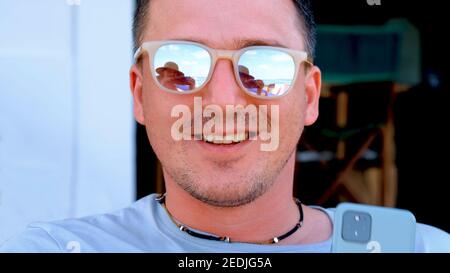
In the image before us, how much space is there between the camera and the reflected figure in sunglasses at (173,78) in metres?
0.94

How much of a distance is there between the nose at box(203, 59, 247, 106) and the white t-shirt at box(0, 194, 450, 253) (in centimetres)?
27

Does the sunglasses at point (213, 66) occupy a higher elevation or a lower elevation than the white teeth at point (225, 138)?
higher

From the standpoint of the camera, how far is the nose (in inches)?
36.6

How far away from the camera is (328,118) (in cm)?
223

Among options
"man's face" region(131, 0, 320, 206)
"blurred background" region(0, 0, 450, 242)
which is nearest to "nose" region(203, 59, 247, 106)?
"man's face" region(131, 0, 320, 206)

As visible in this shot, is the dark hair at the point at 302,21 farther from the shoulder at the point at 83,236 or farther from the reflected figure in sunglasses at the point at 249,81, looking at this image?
the shoulder at the point at 83,236

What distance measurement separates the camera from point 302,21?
3.57ft

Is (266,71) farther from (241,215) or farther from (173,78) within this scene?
(241,215)

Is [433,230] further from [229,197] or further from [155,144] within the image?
[155,144]

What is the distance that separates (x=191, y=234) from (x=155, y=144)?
0.18m

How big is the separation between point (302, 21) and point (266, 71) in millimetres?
191

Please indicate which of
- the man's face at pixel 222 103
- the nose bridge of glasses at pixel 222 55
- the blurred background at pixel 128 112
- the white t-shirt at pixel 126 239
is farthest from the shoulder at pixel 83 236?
the nose bridge of glasses at pixel 222 55

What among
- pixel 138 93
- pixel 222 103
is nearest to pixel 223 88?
pixel 222 103

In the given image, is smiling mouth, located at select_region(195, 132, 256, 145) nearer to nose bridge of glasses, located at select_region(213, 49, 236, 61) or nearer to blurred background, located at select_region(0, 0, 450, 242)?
nose bridge of glasses, located at select_region(213, 49, 236, 61)
